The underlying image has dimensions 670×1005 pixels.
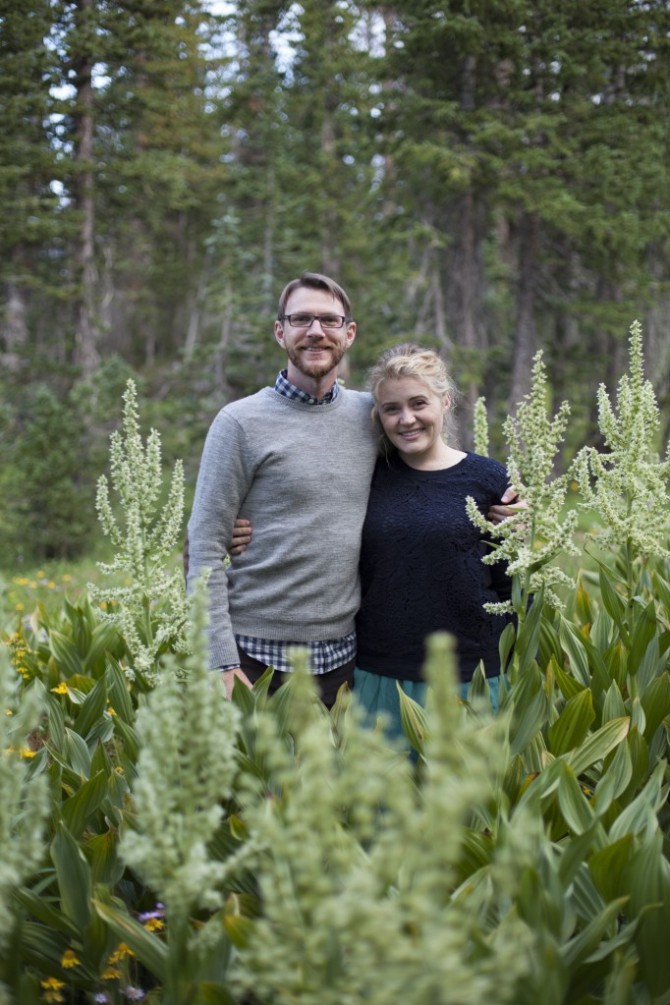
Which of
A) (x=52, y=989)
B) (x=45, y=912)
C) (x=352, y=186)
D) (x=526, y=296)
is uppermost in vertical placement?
(x=352, y=186)

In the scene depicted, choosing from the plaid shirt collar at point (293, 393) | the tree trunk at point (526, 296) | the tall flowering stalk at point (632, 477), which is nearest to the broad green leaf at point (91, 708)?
the plaid shirt collar at point (293, 393)

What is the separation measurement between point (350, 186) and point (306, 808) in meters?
17.5

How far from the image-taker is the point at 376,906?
120cm

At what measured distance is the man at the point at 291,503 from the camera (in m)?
3.39

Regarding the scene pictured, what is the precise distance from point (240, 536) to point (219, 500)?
181mm

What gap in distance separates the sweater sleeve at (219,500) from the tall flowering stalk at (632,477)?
1283mm

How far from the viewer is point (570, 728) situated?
2.93 m

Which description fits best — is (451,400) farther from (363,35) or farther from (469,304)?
(363,35)

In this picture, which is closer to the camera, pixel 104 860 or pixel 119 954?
pixel 119 954

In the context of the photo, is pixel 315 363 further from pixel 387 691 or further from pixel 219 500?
pixel 387 691

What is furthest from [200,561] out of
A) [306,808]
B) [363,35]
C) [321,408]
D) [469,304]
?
[363,35]

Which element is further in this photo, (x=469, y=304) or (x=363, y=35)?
(x=363, y=35)

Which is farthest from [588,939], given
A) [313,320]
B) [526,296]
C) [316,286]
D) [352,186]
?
[352,186]

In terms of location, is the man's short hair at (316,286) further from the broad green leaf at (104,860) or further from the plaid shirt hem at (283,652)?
the broad green leaf at (104,860)
